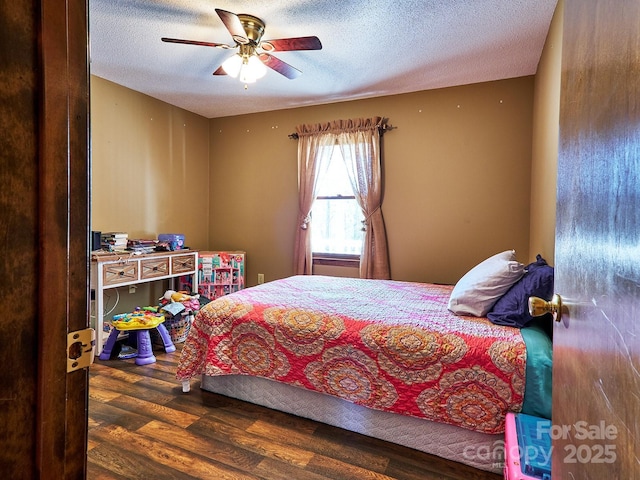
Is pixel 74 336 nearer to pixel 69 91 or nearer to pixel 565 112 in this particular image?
pixel 69 91

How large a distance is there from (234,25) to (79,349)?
7.21ft

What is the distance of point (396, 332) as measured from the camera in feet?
5.85

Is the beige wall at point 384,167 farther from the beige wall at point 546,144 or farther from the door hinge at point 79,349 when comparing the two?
the door hinge at point 79,349

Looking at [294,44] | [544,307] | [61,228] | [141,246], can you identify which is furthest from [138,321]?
[544,307]

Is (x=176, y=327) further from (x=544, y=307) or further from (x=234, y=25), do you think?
(x=544, y=307)

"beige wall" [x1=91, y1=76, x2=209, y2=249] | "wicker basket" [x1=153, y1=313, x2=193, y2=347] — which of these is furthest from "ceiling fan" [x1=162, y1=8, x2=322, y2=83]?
"wicker basket" [x1=153, y1=313, x2=193, y2=347]

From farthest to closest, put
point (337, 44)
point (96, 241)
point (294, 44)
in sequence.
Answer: point (96, 241), point (337, 44), point (294, 44)

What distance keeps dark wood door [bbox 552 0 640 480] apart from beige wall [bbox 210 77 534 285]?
9.09 ft

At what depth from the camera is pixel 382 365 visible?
1761 millimetres

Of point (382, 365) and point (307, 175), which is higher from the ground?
point (307, 175)

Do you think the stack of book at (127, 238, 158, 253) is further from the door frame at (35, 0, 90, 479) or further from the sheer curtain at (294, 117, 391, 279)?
the door frame at (35, 0, 90, 479)

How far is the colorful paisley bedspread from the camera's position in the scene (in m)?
1.58

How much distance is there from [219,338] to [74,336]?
5.46ft

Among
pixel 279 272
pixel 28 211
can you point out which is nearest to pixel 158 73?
pixel 279 272
